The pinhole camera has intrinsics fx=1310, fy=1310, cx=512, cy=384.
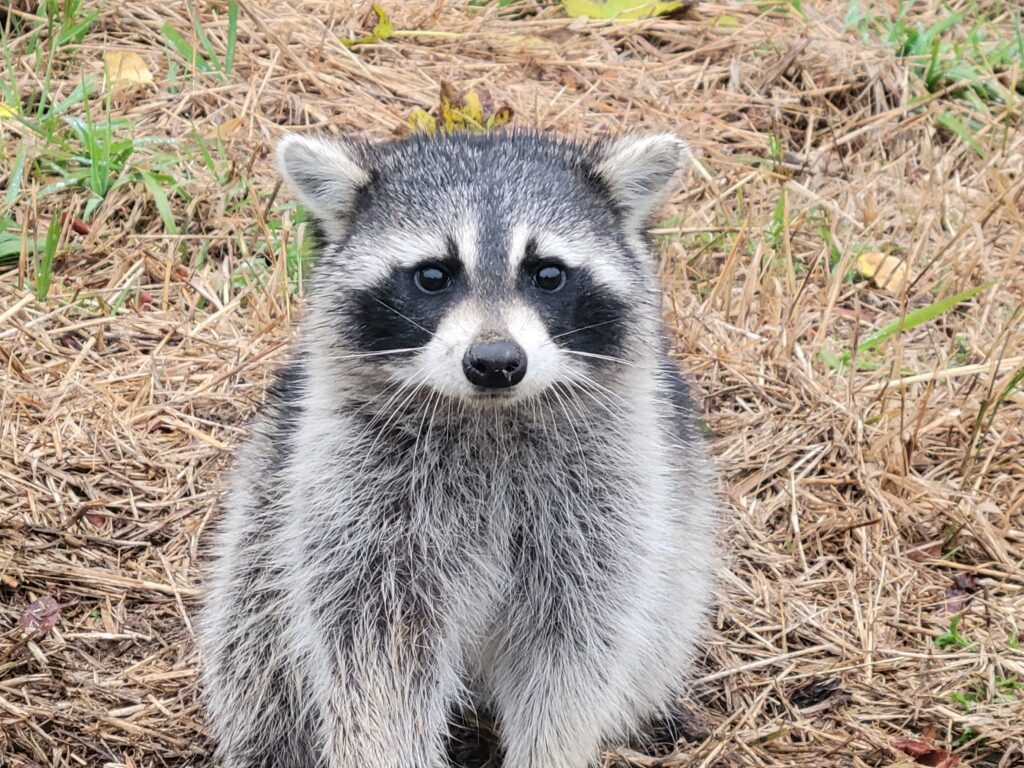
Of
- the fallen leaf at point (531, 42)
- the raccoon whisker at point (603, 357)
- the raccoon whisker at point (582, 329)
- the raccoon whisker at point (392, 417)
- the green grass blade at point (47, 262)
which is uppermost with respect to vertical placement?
the fallen leaf at point (531, 42)

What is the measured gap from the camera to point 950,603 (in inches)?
158

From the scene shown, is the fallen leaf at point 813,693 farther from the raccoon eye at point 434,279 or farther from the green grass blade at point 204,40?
the green grass blade at point 204,40

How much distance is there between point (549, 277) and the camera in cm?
317

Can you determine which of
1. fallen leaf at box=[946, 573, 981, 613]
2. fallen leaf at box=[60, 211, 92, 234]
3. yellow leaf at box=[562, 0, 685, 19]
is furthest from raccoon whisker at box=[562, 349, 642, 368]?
yellow leaf at box=[562, 0, 685, 19]

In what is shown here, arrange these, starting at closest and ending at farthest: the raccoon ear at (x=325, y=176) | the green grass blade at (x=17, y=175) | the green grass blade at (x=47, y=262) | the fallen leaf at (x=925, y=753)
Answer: the raccoon ear at (x=325, y=176), the fallen leaf at (x=925, y=753), the green grass blade at (x=47, y=262), the green grass blade at (x=17, y=175)

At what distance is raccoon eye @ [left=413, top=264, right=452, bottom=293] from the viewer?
3131mm

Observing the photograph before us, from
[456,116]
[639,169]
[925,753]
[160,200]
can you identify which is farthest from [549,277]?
[160,200]

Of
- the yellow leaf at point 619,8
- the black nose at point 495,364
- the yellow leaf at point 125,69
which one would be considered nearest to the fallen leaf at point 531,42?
the yellow leaf at point 619,8

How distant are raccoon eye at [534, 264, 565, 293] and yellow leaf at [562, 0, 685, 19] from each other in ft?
12.5

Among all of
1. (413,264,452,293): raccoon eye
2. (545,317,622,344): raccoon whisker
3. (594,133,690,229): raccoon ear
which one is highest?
(594,133,690,229): raccoon ear

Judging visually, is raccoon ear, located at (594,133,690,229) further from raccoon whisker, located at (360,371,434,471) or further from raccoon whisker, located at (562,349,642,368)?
raccoon whisker, located at (360,371,434,471)

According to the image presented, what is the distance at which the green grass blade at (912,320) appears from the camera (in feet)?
15.3

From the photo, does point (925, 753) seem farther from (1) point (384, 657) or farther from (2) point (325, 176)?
(2) point (325, 176)

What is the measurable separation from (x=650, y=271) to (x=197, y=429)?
1863mm
